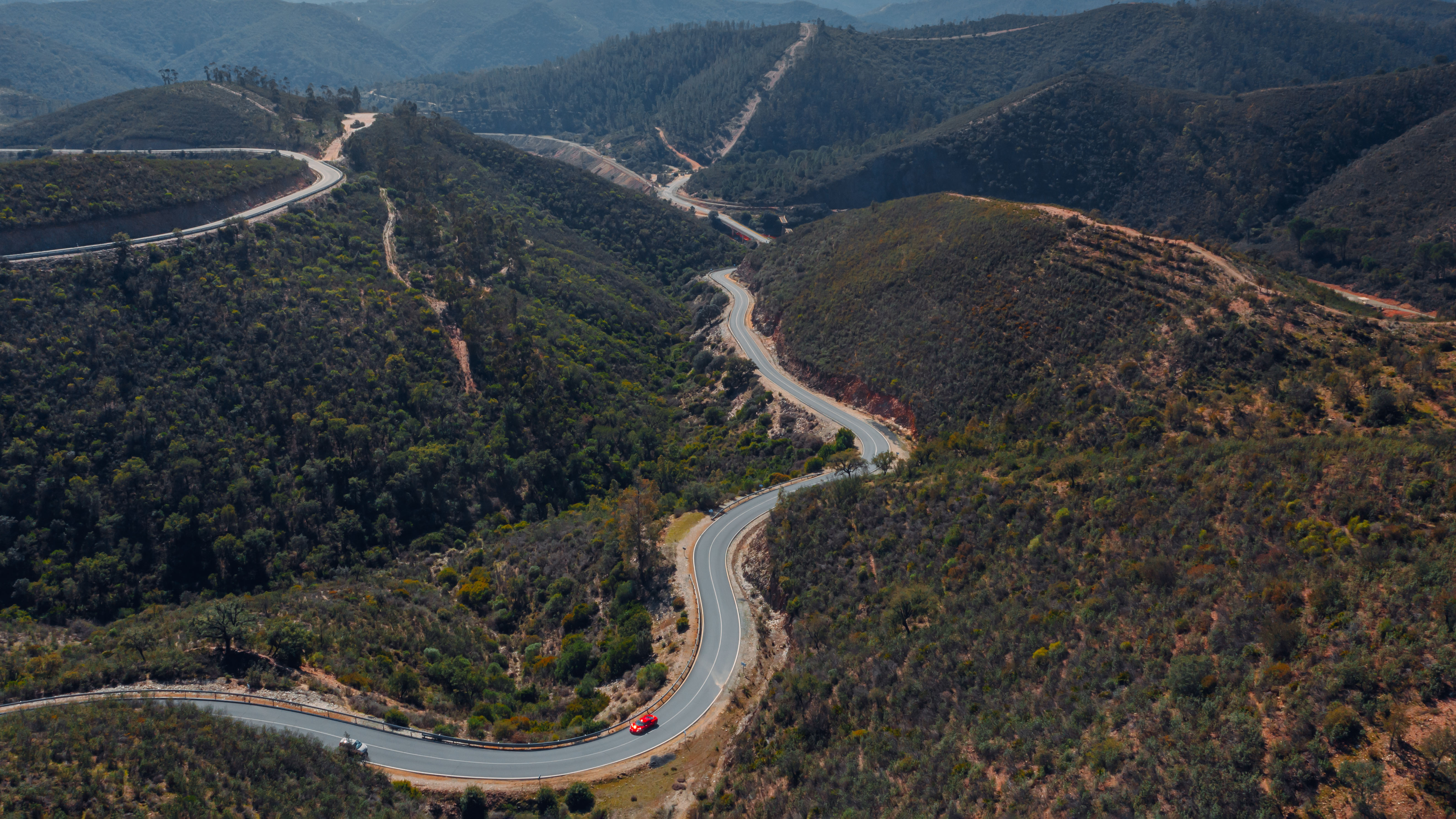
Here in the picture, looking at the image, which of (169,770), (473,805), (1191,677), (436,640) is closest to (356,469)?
(436,640)

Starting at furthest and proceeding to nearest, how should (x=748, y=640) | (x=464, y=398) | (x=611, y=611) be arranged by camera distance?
(x=464, y=398), (x=611, y=611), (x=748, y=640)

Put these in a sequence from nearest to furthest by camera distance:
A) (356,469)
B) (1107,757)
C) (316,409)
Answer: (1107,757) < (356,469) < (316,409)

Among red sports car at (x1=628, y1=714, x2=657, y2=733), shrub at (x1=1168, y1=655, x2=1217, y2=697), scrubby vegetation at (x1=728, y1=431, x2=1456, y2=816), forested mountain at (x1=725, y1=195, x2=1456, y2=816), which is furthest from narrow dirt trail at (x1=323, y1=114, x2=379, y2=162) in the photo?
shrub at (x1=1168, y1=655, x2=1217, y2=697)

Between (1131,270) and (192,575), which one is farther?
(1131,270)

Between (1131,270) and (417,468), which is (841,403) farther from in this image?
(417,468)

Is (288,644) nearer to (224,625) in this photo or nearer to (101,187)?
(224,625)

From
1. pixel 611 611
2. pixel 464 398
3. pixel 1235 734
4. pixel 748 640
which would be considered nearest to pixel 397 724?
pixel 611 611

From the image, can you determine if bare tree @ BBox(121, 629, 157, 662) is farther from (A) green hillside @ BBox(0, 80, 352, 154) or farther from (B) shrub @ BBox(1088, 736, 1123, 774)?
(A) green hillside @ BBox(0, 80, 352, 154)

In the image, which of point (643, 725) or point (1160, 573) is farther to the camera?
point (643, 725)
